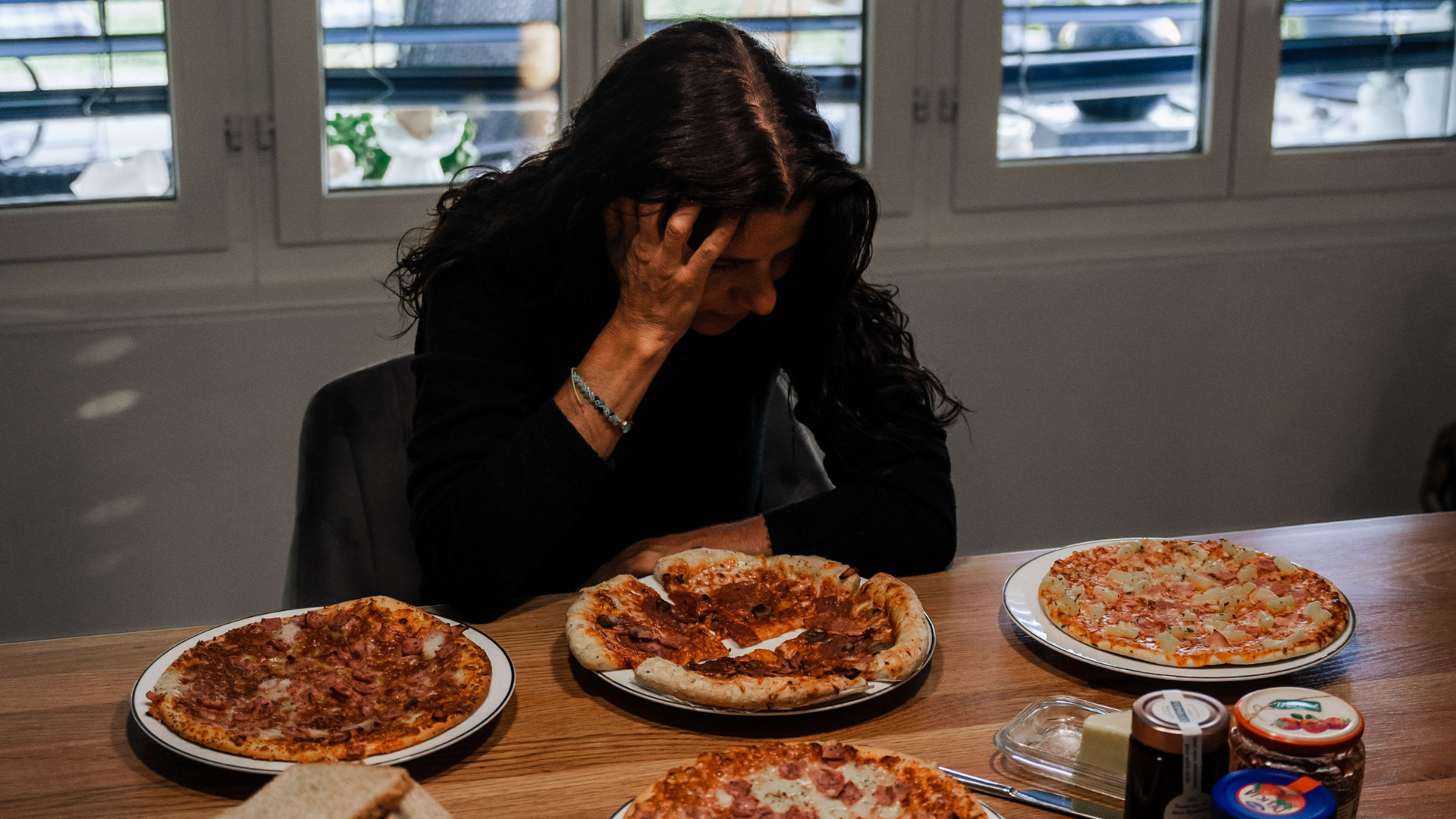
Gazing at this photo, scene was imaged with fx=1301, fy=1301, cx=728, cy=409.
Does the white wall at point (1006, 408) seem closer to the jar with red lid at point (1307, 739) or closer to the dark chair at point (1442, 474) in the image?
the dark chair at point (1442, 474)

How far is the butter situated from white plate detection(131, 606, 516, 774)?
1.58 ft

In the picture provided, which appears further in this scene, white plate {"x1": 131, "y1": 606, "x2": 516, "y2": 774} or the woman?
the woman

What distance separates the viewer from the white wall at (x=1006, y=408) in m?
2.56

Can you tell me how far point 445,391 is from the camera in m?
1.46

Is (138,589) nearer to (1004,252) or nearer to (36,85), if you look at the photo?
(36,85)

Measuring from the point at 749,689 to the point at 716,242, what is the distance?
0.51m

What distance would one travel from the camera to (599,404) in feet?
4.60

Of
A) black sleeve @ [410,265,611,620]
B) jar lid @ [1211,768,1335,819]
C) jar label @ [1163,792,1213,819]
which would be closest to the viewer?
jar lid @ [1211,768,1335,819]

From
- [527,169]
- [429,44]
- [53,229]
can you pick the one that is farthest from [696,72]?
[53,229]

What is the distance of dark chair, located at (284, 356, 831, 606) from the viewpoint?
1660mm

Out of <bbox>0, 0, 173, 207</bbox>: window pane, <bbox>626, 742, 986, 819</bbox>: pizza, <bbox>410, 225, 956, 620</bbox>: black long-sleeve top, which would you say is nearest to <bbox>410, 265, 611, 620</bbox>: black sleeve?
<bbox>410, 225, 956, 620</bbox>: black long-sleeve top

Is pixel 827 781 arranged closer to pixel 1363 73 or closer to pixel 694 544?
pixel 694 544

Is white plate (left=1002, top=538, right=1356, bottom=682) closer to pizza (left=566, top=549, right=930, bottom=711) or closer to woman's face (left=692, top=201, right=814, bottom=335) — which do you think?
pizza (left=566, top=549, right=930, bottom=711)

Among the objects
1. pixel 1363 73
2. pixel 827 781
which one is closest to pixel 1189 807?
pixel 827 781
